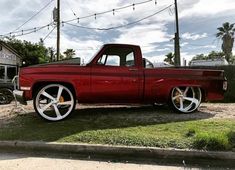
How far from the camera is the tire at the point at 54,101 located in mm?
7801

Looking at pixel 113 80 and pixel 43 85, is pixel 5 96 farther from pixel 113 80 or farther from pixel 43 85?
pixel 113 80

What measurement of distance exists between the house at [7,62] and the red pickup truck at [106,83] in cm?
2227

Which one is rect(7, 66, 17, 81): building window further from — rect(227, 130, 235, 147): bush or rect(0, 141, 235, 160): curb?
rect(227, 130, 235, 147): bush

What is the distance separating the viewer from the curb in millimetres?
5457

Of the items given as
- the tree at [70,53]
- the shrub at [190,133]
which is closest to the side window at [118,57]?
the shrub at [190,133]

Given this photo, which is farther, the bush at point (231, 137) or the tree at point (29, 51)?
the tree at point (29, 51)

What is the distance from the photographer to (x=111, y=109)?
30.9 ft

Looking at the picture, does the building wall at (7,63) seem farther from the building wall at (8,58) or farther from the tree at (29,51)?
the tree at (29,51)

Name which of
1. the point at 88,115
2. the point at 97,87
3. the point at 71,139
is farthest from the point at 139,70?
the point at 71,139

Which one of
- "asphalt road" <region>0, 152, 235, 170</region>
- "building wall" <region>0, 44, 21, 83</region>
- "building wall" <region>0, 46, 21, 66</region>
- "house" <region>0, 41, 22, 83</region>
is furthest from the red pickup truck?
"building wall" <region>0, 46, 21, 66</region>

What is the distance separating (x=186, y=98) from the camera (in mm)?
8852

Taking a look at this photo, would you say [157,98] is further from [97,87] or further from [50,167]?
[50,167]

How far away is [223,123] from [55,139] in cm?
343

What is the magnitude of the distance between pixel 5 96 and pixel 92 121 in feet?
34.4
